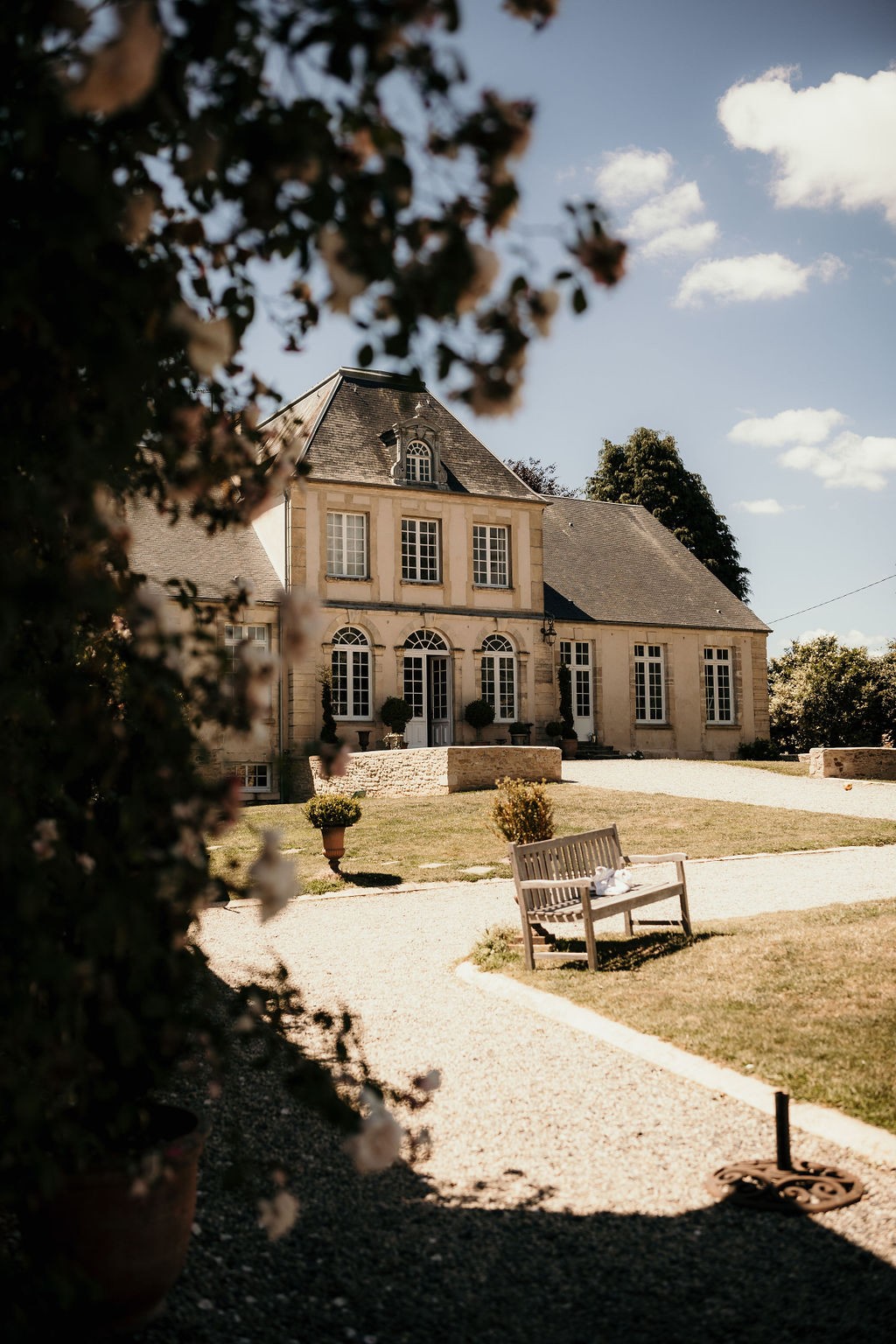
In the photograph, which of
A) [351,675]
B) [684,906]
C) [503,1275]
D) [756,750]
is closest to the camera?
[503,1275]

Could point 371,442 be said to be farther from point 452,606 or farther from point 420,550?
point 452,606

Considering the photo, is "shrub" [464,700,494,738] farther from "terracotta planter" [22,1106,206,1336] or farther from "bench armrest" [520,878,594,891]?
"terracotta planter" [22,1106,206,1336]

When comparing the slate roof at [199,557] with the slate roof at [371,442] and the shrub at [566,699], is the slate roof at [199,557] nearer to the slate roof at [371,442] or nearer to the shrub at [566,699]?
the slate roof at [371,442]

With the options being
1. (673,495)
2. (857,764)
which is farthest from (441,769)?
(673,495)

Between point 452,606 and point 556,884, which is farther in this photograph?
point 452,606

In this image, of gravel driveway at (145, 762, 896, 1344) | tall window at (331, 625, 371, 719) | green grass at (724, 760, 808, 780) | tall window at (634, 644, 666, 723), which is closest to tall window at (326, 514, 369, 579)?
tall window at (331, 625, 371, 719)

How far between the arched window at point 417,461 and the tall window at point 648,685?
7.45 meters

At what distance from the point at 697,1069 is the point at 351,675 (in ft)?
68.1

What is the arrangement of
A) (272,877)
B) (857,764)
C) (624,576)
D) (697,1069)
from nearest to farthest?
1. (272,877)
2. (697,1069)
3. (857,764)
4. (624,576)

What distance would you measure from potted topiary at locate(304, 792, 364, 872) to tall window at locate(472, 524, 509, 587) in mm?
15030

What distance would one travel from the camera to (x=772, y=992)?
6.70 meters

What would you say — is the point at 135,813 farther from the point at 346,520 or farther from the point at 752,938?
the point at 346,520

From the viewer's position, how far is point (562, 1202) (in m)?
4.02

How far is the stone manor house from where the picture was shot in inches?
997
